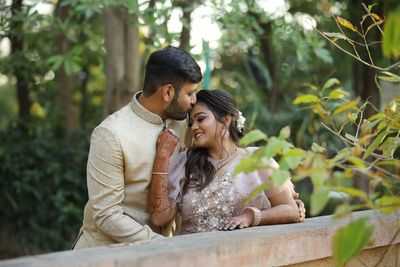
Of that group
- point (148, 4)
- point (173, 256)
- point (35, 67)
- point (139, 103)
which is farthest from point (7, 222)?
point (173, 256)

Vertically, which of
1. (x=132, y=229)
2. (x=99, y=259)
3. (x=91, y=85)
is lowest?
(x=91, y=85)

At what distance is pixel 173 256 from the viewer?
248 cm

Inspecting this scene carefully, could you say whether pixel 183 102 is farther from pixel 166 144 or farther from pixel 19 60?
pixel 19 60

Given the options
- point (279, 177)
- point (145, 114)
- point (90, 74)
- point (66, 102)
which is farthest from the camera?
point (90, 74)

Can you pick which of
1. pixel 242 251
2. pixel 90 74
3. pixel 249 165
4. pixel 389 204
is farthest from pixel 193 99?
pixel 90 74

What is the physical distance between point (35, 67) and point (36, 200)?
5.41 feet

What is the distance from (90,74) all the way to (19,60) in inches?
169

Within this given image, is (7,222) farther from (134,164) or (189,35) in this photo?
(134,164)

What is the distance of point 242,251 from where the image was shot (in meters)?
2.75

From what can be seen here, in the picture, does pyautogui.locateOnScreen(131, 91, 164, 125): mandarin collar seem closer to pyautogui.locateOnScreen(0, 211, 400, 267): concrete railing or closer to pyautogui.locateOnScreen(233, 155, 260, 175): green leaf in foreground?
pyautogui.locateOnScreen(0, 211, 400, 267): concrete railing

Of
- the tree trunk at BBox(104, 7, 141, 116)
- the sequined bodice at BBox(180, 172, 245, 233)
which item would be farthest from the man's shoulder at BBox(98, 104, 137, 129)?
the tree trunk at BBox(104, 7, 141, 116)

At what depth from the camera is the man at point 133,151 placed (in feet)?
11.2

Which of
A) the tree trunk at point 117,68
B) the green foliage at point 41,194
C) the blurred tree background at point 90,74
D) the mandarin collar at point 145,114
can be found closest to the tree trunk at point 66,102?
the blurred tree background at point 90,74

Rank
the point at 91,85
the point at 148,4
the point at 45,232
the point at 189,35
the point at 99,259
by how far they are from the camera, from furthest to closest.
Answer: the point at 91,85
the point at 45,232
the point at 189,35
the point at 148,4
the point at 99,259
